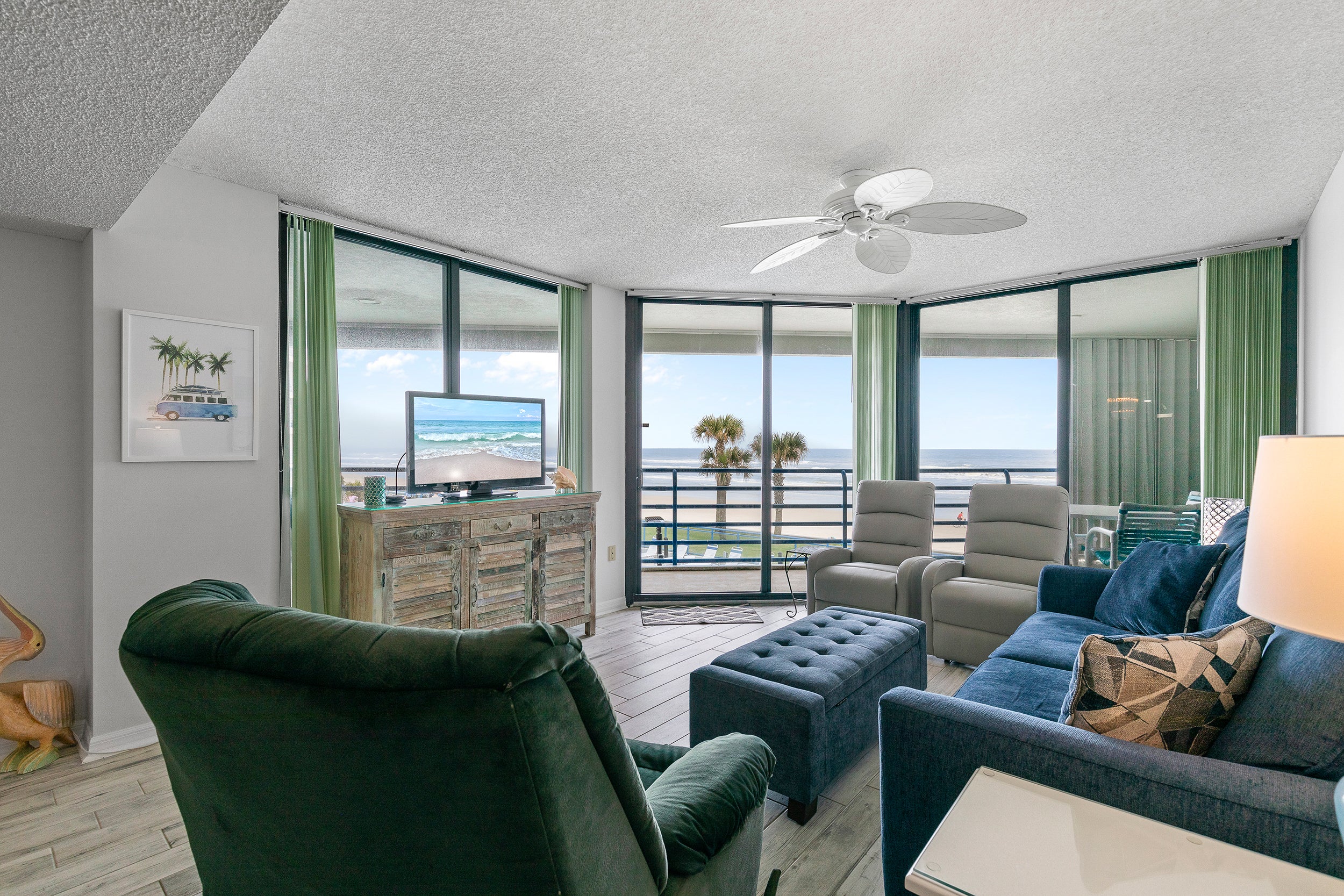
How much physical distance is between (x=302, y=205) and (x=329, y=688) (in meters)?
3.34

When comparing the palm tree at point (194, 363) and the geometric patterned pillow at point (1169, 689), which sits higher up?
the palm tree at point (194, 363)

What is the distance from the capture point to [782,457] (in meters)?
5.68

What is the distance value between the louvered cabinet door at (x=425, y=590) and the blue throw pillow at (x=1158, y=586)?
3124mm

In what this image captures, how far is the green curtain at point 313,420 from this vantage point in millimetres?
3244

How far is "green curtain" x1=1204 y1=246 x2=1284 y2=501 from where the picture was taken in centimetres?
383

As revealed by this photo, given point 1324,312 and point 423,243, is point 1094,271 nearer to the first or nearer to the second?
point 1324,312

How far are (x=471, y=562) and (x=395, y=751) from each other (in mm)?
3053

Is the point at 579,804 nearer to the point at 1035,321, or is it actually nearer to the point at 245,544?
the point at 245,544

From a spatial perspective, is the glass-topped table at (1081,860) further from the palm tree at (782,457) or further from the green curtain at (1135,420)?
the palm tree at (782,457)

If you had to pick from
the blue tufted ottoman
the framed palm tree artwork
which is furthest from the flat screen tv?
the blue tufted ottoman

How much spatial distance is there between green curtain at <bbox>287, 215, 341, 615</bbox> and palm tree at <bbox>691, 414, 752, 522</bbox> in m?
3.01

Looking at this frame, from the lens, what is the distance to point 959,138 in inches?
100

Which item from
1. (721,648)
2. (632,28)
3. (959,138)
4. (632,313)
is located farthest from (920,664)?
(632,313)

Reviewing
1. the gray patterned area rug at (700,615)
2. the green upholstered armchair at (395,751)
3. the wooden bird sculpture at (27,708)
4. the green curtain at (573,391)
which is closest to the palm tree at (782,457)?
the gray patterned area rug at (700,615)
